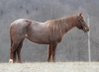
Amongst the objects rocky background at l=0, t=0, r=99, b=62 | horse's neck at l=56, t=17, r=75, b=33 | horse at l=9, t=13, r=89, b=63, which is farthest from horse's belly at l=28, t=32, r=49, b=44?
rocky background at l=0, t=0, r=99, b=62

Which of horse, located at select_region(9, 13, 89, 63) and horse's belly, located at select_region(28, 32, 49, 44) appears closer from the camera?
horse, located at select_region(9, 13, 89, 63)

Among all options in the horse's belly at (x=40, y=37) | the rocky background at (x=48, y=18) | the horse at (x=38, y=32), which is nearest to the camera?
the horse at (x=38, y=32)

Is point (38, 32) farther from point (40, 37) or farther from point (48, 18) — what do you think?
point (48, 18)

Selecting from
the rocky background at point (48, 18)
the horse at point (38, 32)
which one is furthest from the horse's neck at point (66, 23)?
the rocky background at point (48, 18)

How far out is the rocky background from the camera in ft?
31.6

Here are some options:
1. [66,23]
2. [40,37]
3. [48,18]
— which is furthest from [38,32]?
[48,18]

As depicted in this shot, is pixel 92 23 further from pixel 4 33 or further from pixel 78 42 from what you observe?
pixel 4 33

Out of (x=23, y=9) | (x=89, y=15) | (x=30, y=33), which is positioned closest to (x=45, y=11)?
(x=23, y=9)

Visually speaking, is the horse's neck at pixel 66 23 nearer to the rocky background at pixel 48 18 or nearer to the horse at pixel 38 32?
the horse at pixel 38 32

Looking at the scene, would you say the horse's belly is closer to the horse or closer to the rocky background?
the horse

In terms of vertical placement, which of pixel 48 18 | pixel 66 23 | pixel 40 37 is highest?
pixel 48 18

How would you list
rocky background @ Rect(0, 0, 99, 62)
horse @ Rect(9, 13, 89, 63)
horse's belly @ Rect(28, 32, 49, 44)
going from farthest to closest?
rocky background @ Rect(0, 0, 99, 62), horse's belly @ Rect(28, 32, 49, 44), horse @ Rect(9, 13, 89, 63)

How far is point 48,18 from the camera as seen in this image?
9656 mm

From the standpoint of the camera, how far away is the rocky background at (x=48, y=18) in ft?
Answer: 31.6
